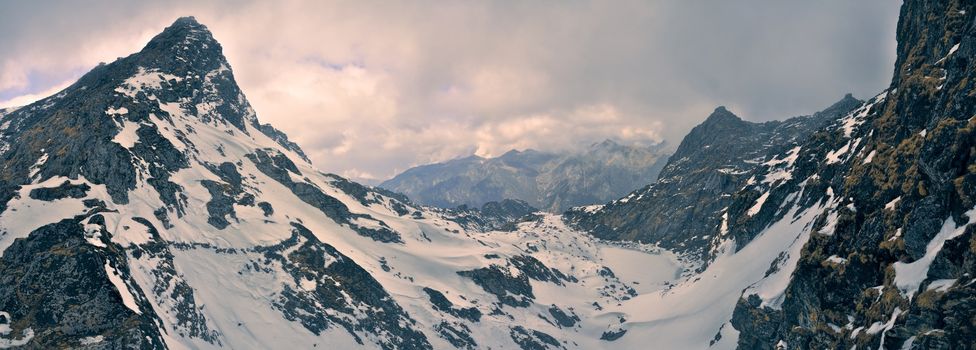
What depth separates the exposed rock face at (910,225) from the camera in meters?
69.2

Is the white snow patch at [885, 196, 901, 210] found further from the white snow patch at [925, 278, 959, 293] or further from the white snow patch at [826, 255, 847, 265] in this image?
the white snow patch at [925, 278, 959, 293]

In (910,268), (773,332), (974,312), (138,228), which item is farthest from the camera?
(138,228)

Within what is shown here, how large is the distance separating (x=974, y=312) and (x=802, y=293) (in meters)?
43.4

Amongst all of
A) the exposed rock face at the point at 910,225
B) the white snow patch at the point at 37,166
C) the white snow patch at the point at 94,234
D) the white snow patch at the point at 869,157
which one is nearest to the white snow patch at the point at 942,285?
the exposed rock face at the point at 910,225

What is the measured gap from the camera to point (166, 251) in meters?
190

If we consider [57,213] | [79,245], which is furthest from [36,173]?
[79,245]

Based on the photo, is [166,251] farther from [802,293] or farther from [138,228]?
[802,293]

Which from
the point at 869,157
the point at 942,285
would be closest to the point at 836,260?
the point at 869,157

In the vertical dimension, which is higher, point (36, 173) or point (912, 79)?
point (36, 173)

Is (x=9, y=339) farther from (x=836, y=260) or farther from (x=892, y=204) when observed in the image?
(x=892, y=204)

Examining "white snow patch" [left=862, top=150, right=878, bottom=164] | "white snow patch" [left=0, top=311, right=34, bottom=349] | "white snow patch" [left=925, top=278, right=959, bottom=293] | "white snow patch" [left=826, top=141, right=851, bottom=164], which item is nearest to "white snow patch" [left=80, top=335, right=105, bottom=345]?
"white snow patch" [left=0, top=311, right=34, bottom=349]

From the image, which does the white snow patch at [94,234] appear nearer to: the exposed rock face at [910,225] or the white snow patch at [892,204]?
the exposed rock face at [910,225]

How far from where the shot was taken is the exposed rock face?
2724 inches

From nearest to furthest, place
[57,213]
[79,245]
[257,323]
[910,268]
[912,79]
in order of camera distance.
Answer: [910,268]
[912,79]
[79,245]
[57,213]
[257,323]
